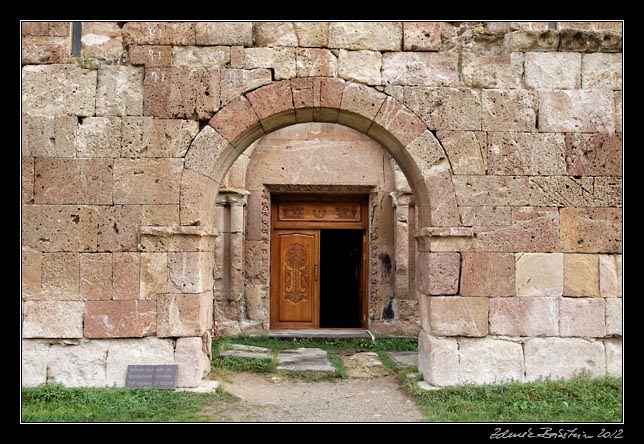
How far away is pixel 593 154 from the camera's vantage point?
5988 mm

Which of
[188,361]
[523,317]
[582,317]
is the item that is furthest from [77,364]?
[582,317]

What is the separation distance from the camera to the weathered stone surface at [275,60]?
5.94m

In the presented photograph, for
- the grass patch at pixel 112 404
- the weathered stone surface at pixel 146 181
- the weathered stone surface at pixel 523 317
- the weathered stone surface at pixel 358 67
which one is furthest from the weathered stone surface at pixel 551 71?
the grass patch at pixel 112 404

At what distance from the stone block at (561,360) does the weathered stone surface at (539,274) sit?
504mm

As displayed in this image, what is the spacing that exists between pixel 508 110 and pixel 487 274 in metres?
1.75

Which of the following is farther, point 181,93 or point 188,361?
point 181,93

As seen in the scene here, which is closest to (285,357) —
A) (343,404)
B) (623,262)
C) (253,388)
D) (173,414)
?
(253,388)

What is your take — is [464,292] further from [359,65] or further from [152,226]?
[152,226]

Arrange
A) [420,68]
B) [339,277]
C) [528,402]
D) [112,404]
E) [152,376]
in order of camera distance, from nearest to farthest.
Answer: [112,404] → [528,402] → [152,376] → [420,68] → [339,277]

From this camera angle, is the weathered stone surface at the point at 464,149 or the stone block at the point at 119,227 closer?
the stone block at the point at 119,227

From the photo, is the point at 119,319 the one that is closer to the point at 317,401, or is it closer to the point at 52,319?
the point at 52,319

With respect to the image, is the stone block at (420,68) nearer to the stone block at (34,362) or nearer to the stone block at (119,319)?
the stone block at (119,319)

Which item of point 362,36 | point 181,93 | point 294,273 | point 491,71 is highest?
point 362,36

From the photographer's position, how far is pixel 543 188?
5.94 m
